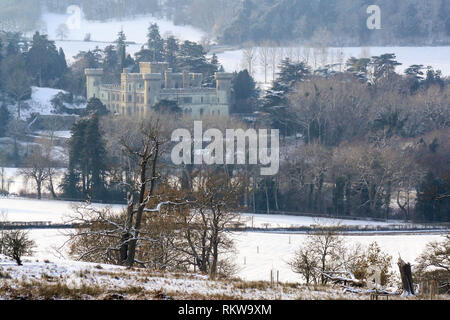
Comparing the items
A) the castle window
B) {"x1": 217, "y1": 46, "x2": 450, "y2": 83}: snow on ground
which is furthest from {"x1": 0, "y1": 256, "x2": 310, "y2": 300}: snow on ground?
{"x1": 217, "y1": 46, "x2": 450, "y2": 83}: snow on ground

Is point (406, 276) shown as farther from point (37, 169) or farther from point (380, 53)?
point (380, 53)

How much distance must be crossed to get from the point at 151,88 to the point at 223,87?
6259 mm

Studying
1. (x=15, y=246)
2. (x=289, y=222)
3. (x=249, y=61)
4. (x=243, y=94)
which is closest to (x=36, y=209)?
(x=289, y=222)

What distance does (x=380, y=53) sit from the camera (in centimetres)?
10812

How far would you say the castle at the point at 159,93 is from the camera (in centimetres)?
7112

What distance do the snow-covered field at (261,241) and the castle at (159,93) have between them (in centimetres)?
2529

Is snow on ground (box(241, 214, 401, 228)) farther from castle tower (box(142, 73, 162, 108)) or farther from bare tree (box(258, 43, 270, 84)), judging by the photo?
bare tree (box(258, 43, 270, 84))

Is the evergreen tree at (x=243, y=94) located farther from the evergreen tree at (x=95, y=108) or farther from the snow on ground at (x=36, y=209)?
the snow on ground at (x=36, y=209)

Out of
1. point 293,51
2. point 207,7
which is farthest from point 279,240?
point 207,7

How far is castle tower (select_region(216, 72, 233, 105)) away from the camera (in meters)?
73.0

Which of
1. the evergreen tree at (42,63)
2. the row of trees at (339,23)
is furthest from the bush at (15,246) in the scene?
the row of trees at (339,23)

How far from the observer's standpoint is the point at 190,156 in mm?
52156

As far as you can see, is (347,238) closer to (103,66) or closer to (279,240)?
(279,240)

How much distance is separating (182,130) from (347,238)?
23.5 meters
